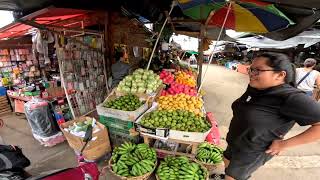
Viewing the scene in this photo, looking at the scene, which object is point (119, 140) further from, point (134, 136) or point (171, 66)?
point (171, 66)

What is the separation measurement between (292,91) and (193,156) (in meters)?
1.88

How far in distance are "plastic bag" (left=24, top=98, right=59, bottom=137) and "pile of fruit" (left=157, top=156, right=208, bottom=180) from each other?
8.63ft

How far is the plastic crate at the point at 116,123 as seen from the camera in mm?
3389

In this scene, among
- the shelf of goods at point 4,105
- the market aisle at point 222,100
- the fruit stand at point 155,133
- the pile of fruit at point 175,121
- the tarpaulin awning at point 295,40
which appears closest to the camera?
the fruit stand at point 155,133

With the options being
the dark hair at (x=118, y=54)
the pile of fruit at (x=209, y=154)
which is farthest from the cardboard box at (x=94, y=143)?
the dark hair at (x=118, y=54)

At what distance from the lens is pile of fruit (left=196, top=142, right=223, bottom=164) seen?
11.2ft

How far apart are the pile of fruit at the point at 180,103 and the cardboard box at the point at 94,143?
41.8 inches

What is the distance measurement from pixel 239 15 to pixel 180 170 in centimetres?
318


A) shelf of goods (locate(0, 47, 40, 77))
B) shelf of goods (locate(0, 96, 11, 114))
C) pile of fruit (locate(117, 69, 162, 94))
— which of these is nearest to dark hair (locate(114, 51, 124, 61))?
pile of fruit (locate(117, 69, 162, 94))

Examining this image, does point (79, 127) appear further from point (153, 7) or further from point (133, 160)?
point (153, 7)

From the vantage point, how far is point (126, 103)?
11.5 feet

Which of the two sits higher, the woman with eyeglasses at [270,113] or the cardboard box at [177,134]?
the woman with eyeglasses at [270,113]

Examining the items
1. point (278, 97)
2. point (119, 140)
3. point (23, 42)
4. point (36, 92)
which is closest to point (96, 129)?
point (119, 140)

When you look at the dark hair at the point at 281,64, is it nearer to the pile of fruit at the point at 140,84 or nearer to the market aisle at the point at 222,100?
the pile of fruit at the point at 140,84
